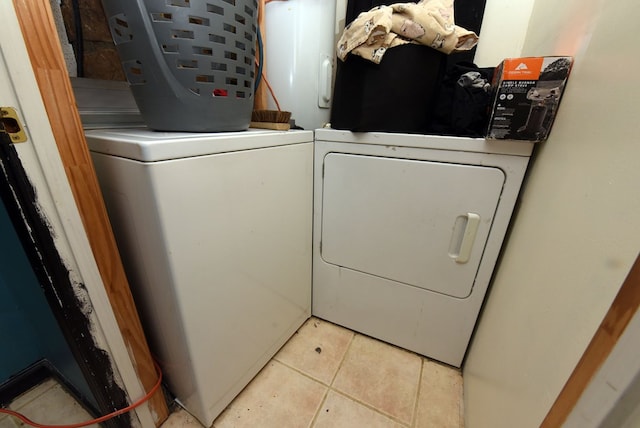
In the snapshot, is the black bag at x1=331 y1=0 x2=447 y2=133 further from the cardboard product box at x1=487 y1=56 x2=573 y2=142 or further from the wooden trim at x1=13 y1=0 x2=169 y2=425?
the wooden trim at x1=13 y1=0 x2=169 y2=425

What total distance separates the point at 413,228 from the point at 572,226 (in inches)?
20.7

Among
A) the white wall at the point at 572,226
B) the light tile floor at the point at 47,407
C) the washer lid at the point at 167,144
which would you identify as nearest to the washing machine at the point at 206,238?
the washer lid at the point at 167,144

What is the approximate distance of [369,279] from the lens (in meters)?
1.19

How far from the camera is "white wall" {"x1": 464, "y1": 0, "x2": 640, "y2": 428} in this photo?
0.40 meters

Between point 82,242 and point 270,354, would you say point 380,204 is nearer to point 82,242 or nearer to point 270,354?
point 270,354

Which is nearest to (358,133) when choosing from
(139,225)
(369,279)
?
(369,279)

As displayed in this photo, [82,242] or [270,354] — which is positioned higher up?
[82,242]

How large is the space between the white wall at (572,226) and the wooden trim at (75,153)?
102cm

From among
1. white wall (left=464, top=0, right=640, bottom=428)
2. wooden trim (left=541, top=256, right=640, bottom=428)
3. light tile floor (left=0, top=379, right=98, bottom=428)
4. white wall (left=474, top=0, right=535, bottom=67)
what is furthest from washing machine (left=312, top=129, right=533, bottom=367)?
light tile floor (left=0, top=379, right=98, bottom=428)

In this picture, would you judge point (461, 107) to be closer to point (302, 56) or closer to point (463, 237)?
point (463, 237)

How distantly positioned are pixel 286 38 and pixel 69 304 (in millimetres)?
1217

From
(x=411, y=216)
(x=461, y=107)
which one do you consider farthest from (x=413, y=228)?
(x=461, y=107)

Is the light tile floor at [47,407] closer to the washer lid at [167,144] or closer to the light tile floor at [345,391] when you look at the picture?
the light tile floor at [345,391]

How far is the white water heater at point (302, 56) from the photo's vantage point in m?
1.10
